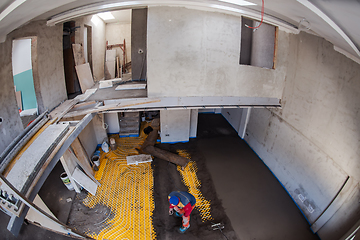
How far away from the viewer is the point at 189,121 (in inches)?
344

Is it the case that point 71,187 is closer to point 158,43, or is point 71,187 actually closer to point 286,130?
→ point 158,43

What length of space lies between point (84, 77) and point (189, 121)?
5235 mm

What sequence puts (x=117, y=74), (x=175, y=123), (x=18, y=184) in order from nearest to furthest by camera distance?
(x=18, y=184) < (x=175, y=123) < (x=117, y=74)

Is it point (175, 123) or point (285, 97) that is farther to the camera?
point (175, 123)

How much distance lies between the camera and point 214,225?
5.39m

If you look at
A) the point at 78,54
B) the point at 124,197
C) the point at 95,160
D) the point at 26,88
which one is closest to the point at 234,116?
the point at 124,197

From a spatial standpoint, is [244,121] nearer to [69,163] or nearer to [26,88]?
[69,163]

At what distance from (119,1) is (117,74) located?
6666mm

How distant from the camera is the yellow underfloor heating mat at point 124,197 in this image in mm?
5152

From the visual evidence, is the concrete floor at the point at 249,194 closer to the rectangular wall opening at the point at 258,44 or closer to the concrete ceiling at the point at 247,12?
the rectangular wall opening at the point at 258,44

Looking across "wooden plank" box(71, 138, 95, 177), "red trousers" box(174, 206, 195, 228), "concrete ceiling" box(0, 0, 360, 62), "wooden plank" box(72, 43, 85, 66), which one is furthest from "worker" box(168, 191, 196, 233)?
"wooden plank" box(72, 43, 85, 66)

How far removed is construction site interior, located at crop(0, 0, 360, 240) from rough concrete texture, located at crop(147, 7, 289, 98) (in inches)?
1.3

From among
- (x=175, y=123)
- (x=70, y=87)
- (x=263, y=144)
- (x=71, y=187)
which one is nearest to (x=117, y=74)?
(x=70, y=87)

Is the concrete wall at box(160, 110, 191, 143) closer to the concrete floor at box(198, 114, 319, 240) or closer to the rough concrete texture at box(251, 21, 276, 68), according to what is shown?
the concrete floor at box(198, 114, 319, 240)
